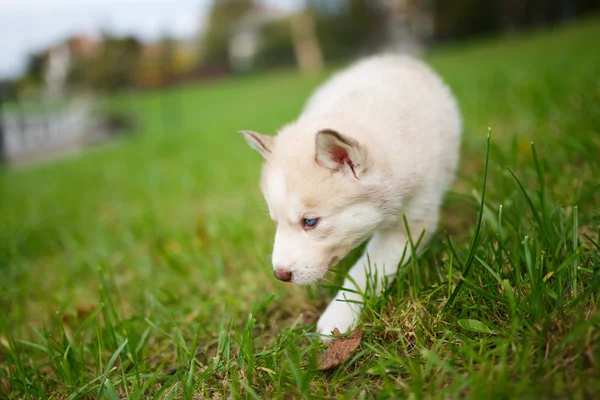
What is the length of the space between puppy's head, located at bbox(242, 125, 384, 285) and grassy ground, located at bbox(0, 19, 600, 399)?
10.4 inches

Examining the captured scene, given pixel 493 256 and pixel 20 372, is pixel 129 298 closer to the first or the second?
pixel 20 372

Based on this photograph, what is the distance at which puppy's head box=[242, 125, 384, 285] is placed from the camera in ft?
5.78

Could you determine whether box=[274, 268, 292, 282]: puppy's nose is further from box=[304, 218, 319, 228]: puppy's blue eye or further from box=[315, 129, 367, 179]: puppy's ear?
box=[315, 129, 367, 179]: puppy's ear

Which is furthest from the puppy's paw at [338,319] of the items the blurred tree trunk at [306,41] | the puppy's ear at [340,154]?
the blurred tree trunk at [306,41]

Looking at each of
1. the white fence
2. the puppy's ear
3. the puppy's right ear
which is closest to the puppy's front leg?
the puppy's ear

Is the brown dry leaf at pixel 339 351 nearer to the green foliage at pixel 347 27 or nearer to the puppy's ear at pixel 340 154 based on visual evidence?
the puppy's ear at pixel 340 154

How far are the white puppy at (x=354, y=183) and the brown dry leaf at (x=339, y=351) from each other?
0.13 metres

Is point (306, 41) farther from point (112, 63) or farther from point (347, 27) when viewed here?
point (112, 63)

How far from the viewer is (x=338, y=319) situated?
6.04 ft

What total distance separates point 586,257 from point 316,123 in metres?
1.26

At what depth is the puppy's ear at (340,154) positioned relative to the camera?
5.49 ft

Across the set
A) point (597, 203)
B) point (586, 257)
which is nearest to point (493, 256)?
point (586, 257)

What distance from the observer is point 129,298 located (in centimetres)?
268

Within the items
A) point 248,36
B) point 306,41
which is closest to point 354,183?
point 306,41
